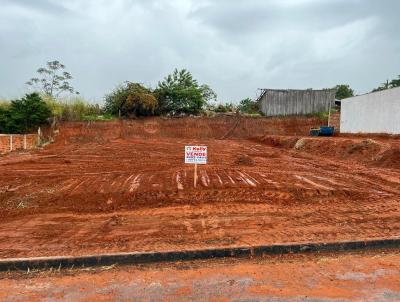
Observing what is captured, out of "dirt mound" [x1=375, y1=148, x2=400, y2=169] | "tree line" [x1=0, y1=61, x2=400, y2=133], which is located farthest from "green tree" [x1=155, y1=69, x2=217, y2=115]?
"dirt mound" [x1=375, y1=148, x2=400, y2=169]

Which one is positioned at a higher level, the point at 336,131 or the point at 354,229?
the point at 336,131

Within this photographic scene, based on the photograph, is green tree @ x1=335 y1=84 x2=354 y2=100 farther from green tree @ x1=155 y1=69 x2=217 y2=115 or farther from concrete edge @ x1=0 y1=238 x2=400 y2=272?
concrete edge @ x1=0 y1=238 x2=400 y2=272

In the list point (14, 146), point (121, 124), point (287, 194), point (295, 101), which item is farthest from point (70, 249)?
point (295, 101)

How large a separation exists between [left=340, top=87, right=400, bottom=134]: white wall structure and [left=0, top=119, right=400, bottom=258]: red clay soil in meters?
10.7

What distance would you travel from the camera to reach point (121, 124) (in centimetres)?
3347

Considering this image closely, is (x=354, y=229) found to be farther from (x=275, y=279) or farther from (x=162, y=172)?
(x=162, y=172)

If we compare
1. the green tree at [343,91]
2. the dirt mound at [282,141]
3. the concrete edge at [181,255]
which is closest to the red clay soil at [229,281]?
the concrete edge at [181,255]

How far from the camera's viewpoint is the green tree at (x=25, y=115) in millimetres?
26250

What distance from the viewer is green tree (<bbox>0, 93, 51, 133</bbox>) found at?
26.2 meters

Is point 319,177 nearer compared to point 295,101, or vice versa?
point 319,177

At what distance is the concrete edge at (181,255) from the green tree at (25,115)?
78.6 ft

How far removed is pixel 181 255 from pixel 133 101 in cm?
3045

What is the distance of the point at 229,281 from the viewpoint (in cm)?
437

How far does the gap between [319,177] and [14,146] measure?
19.0 meters
